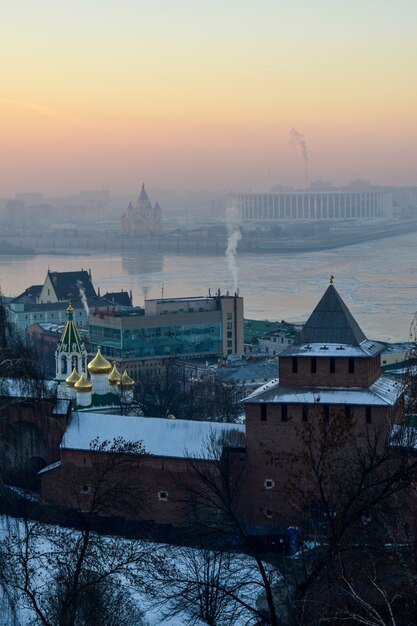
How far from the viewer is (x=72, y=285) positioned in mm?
29016

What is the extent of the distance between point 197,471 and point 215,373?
976cm

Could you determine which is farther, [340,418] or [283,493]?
[283,493]

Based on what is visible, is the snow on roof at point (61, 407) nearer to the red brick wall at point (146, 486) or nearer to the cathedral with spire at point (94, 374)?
the red brick wall at point (146, 486)

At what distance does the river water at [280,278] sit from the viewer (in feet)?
101

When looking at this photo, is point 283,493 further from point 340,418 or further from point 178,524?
point 340,418

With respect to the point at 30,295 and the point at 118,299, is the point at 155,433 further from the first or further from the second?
the point at 30,295

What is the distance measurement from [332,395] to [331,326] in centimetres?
55

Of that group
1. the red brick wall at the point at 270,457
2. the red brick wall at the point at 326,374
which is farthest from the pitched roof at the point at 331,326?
the red brick wall at the point at 270,457

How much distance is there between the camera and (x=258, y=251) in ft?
215

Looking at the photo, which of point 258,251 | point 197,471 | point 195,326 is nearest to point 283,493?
point 197,471

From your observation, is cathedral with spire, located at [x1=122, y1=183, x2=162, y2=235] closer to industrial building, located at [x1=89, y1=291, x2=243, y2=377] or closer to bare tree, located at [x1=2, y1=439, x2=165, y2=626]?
industrial building, located at [x1=89, y1=291, x2=243, y2=377]

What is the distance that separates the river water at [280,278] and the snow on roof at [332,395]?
15.1 m

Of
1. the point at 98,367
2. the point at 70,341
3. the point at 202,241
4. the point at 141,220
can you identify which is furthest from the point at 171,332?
the point at 141,220

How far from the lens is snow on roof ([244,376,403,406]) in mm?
9039
